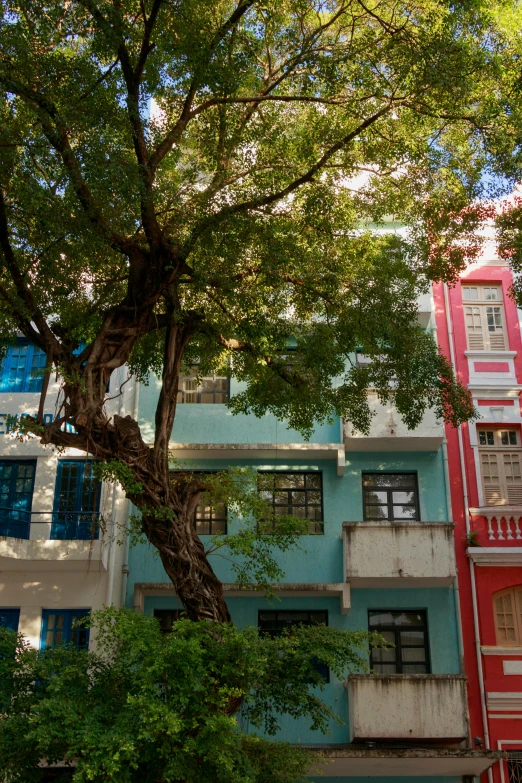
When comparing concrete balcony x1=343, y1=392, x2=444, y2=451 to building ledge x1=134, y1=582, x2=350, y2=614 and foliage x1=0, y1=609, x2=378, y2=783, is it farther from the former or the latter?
foliage x1=0, y1=609, x2=378, y2=783

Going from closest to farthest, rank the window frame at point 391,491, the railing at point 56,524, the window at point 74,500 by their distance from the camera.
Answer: the railing at point 56,524
the window at point 74,500
the window frame at point 391,491

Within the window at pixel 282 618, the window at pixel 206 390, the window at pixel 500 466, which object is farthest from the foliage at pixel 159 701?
the window at pixel 206 390

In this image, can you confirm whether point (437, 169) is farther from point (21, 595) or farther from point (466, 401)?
point (21, 595)

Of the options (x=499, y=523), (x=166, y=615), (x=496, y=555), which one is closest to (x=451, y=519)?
(x=499, y=523)

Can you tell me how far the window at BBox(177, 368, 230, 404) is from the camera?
19.9 metres

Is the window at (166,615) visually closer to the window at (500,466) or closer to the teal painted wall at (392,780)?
the teal painted wall at (392,780)

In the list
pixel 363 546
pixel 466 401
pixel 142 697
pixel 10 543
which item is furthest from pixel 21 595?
pixel 466 401

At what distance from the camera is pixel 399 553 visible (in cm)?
1766

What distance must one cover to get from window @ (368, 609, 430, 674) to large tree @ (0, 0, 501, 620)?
4.98 meters

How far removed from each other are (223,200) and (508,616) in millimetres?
9869

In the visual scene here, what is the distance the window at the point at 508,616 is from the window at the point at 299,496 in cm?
384

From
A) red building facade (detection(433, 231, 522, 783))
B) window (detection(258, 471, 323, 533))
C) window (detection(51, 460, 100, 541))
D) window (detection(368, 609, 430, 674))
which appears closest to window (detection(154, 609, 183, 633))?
window (detection(51, 460, 100, 541))

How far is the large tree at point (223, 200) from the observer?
12.5 m

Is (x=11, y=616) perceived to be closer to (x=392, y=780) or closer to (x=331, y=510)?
(x=331, y=510)
